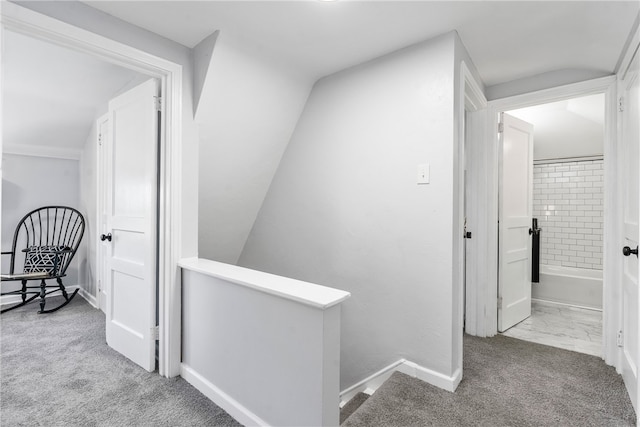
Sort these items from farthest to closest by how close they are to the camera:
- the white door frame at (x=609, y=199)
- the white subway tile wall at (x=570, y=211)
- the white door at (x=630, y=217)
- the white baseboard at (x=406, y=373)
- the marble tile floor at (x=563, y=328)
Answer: the white subway tile wall at (x=570, y=211)
the marble tile floor at (x=563, y=328)
the white door frame at (x=609, y=199)
the white baseboard at (x=406, y=373)
the white door at (x=630, y=217)

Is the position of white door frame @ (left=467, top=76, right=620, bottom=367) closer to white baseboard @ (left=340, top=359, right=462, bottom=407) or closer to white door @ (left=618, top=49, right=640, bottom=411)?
white door @ (left=618, top=49, right=640, bottom=411)

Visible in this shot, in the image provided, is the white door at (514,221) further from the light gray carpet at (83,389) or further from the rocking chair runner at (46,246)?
the rocking chair runner at (46,246)

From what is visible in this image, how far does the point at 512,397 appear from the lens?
1793 mm

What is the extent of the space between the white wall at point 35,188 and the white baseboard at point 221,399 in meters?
2.90

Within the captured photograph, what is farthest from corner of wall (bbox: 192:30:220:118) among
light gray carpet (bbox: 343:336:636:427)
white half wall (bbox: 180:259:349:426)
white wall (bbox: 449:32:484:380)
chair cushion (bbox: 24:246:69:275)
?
chair cushion (bbox: 24:246:69:275)

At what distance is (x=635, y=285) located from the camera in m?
1.71

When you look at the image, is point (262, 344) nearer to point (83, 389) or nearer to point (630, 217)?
point (83, 389)

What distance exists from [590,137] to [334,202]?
3.30 metres

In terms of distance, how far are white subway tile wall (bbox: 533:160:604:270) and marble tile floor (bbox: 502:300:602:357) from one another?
0.71 meters

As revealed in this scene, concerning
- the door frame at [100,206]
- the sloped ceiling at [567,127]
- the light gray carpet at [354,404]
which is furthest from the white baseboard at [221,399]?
the sloped ceiling at [567,127]

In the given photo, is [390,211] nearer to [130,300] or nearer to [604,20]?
[604,20]

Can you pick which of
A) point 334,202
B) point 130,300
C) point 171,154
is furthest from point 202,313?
point 334,202

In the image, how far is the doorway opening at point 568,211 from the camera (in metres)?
3.42

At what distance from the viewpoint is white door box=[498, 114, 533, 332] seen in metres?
2.78
